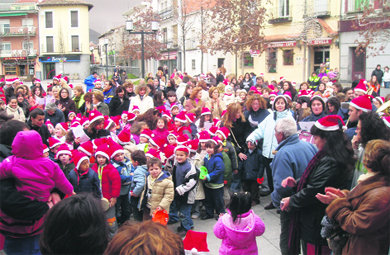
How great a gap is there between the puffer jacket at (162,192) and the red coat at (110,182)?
530 mm

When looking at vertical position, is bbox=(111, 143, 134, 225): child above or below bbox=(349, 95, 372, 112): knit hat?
below

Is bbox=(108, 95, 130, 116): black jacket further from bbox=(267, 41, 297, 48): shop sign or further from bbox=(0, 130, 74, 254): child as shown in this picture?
bbox=(267, 41, 297, 48): shop sign

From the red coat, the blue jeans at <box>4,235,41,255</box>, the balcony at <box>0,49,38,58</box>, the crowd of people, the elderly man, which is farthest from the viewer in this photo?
the balcony at <box>0,49,38,58</box>

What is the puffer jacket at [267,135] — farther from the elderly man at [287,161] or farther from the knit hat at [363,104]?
the elderly man at [287,161]

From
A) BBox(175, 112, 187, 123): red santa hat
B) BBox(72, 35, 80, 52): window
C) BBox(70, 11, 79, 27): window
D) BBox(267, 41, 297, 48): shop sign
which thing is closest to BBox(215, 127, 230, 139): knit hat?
BBox(175, 112, 187, 123): red santa hat

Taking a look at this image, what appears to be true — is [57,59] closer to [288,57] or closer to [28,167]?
[288,57]

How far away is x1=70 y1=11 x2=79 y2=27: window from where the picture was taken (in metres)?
62.3

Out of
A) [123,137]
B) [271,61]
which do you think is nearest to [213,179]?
[123,137]

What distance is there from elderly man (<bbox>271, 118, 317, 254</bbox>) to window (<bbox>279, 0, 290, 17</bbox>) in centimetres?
2787

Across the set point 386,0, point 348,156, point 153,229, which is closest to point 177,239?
point 153,229

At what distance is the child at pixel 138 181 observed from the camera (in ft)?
19.2

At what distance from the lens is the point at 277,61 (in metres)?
32.0

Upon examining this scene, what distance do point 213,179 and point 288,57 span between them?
86.3ft

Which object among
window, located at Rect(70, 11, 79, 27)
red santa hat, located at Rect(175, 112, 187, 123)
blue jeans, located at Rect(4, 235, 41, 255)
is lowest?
blue jeans, located at Rect(4, 235, 41, 255)
